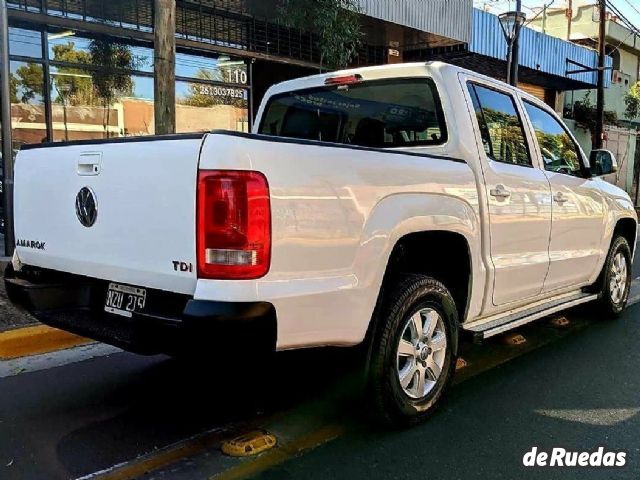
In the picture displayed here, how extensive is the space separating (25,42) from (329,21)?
14.5 ft

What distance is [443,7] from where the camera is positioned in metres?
11.9

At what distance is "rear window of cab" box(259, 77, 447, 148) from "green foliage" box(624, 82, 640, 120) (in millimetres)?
22592

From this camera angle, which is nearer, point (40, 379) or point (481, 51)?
point (40, 379)

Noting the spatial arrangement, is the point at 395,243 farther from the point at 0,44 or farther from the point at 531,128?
the point at 0,44

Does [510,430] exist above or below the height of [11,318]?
below

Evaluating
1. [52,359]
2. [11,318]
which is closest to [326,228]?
[52,359]

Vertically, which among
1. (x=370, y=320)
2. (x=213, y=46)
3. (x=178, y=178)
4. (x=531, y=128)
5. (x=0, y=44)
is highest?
(x=213, y=46)

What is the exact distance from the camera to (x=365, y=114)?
4.22 meters

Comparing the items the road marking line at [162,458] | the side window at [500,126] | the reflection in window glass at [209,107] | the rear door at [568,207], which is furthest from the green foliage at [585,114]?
the road marking line at [162,458]

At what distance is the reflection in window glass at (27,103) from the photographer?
8.76 metres

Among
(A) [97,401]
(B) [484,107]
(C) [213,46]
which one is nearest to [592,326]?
(B) [484,107]

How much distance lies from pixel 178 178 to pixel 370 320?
1175 mm

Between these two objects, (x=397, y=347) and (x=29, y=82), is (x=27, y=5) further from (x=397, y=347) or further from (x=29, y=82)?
(x=397, y=347)

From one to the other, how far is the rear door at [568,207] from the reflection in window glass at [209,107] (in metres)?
6.96
